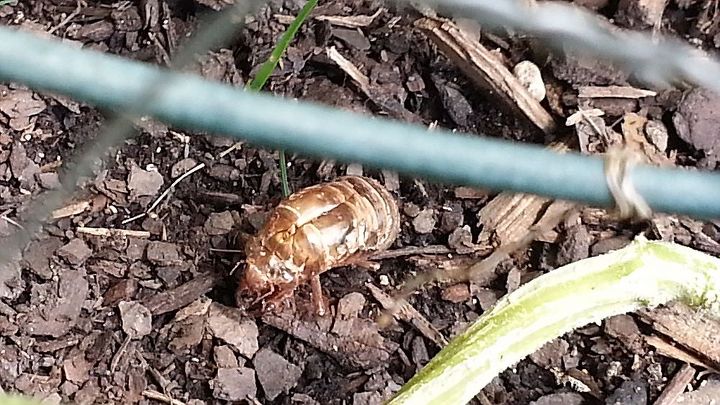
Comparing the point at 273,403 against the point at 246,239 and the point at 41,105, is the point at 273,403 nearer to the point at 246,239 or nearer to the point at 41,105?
the point at 246,239

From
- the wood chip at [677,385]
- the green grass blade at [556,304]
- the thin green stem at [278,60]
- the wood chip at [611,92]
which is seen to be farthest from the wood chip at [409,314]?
the green grass blade at [556,304]

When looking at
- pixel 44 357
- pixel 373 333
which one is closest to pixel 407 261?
pixel 373 333

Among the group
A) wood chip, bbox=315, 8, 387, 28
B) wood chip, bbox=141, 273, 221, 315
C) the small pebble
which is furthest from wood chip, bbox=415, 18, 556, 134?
wood chip, bbox=141, 273, 221, 315

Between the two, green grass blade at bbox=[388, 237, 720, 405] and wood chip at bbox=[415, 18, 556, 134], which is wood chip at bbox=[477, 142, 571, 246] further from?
green grass blade at bbox=[388, 237, 720, 405]

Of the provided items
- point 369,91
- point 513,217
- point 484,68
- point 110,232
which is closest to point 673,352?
point 513,217

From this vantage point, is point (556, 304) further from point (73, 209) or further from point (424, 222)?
point (73, 209)

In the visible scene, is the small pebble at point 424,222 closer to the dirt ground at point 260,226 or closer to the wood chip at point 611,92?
the dirt ground at point 260,226
